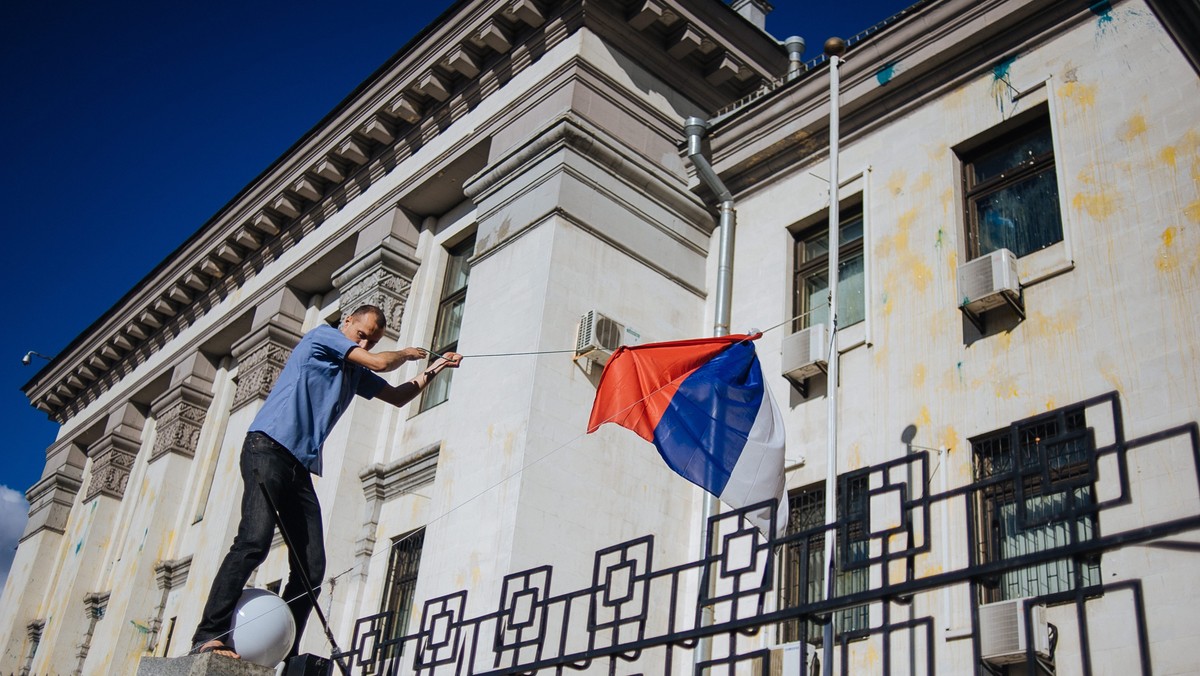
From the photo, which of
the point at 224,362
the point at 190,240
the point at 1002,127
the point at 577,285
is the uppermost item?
the point at 190,240

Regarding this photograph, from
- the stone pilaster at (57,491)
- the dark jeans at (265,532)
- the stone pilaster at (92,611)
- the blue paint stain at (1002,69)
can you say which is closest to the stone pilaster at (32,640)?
the stone pilaster at (92,611)

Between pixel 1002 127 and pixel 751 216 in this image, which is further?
pixel 751 216

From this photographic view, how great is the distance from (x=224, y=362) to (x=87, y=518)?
496 centimetres

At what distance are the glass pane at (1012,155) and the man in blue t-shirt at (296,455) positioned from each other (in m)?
6.57

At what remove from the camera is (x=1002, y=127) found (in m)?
12.0

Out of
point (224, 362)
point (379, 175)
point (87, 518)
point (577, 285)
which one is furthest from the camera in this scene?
point (87, 518)

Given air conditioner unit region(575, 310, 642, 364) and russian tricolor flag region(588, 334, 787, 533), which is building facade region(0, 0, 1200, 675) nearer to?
air conditioner unit region(575, 310, 642, 364)

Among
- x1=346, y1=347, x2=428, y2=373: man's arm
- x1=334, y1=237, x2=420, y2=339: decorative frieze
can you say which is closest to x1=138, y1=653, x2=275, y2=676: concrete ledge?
x1=346, y1=347, x2=428, y2=373: man's arm

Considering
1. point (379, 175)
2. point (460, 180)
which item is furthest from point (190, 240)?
point (460, 180)

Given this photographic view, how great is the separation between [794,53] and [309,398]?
10775 mm

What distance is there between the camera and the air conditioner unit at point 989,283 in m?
10.7

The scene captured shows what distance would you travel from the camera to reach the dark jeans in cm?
744

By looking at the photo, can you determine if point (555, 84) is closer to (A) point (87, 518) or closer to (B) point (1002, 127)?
(B) point (1002, 127)

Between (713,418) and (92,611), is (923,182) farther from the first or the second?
(92,611)
